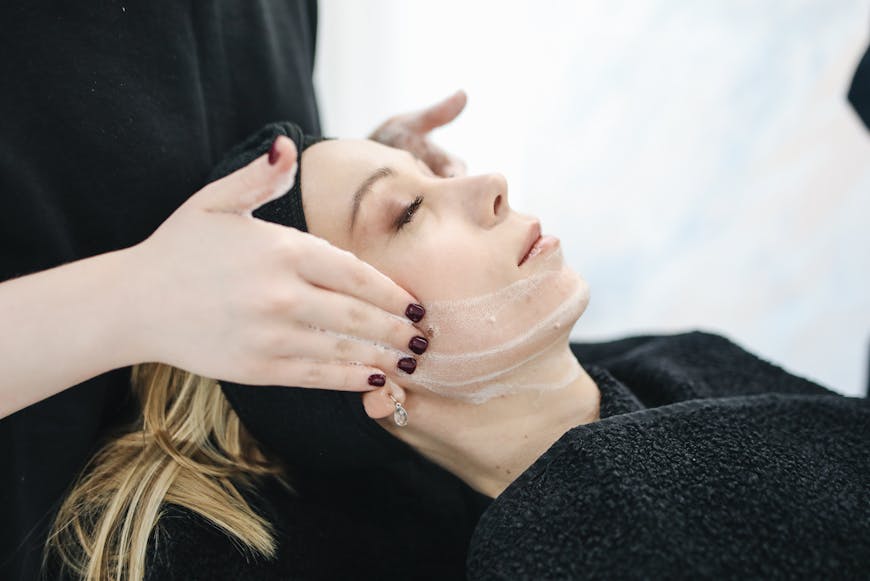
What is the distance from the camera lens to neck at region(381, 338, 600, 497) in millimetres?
979

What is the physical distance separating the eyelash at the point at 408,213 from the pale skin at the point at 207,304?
152mm

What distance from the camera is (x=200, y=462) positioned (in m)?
1.06

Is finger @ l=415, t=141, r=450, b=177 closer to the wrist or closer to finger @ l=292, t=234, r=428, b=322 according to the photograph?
finger @ l=292, t=234, r=428, b=322

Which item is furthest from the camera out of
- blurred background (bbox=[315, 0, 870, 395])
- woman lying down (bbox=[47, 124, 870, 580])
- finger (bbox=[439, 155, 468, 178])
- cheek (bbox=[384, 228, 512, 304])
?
blurred background (bbox=[315, 0, 870, 395])

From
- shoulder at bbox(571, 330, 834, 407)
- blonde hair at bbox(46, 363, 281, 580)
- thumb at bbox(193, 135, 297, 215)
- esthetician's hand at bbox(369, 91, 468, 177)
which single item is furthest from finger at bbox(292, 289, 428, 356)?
shoulder at bbox(571, 330, 834, 407)

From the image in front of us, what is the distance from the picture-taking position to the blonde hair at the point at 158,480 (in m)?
0.95

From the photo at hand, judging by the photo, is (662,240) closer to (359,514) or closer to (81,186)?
(359,514)

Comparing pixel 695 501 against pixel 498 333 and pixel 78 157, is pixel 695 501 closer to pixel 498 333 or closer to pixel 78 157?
pixel 498 333

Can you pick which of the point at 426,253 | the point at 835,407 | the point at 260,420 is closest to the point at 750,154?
the point at 835,407

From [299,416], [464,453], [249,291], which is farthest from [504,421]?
[249,291]

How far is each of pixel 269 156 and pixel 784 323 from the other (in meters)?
1.87

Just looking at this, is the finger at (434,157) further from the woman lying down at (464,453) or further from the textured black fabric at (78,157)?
the textured black fabric at (78,157)

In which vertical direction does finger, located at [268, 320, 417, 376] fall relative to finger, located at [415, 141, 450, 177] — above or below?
below

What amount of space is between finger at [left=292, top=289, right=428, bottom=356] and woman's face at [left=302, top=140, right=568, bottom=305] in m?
0.08
